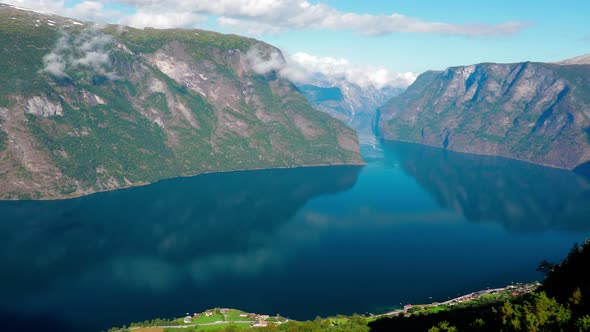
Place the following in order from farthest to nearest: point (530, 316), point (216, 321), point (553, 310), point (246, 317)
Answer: point (246, 317) < point (216, 321) < point (553, 310) < point (530, 316)

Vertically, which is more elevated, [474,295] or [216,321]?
[474,295]

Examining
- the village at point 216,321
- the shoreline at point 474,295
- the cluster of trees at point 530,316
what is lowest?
the village at point 216,321

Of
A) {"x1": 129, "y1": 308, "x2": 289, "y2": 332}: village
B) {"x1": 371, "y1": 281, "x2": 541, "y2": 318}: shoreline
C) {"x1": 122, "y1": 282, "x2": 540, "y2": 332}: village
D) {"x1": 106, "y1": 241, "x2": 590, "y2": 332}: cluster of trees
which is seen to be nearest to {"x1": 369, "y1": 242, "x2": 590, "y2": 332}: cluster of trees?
{"x1": 106, "y1": 241, "x2": 590, "y2": 332}: cluster of trees

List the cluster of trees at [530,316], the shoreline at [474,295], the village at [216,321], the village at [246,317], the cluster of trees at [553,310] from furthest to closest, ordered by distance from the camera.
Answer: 1. the shoreline at [474,295]
2. the village at [246,317]
3. the village at [216,321]
4. the cluster of trees at [530,316]
5. the cluster of trees at [553,310]

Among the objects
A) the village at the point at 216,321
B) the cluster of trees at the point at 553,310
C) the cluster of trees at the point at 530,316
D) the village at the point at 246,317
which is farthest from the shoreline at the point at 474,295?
the cluster of trees at the point at 553,310

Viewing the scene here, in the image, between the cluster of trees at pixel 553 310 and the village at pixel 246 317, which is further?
the village at pixel 246 317

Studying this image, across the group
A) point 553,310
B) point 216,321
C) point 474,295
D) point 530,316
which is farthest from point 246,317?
point 530,316

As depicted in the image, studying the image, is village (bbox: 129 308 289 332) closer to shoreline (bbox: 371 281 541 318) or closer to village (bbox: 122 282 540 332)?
village (bbox: 122 282 540 332)

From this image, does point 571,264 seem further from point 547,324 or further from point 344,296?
point 344,296

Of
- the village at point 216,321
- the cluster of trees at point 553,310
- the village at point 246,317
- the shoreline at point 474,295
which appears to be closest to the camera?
the cluster of trees at point 553,310

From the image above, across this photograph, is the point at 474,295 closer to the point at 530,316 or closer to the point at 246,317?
the point at 246,317

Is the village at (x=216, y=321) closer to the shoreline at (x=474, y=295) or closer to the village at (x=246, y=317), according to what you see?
the village at (x=246, y=317)

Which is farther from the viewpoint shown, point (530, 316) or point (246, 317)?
point (246, 317)
